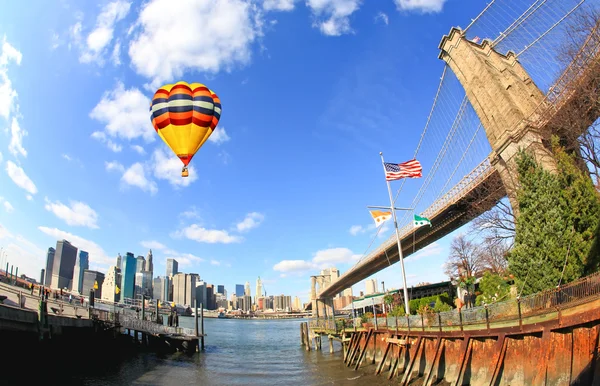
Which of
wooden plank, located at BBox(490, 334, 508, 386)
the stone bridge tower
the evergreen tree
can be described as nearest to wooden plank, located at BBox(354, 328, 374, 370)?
the evergreen tree

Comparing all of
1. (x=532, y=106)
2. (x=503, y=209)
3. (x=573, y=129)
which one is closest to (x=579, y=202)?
(x=573, y=129)

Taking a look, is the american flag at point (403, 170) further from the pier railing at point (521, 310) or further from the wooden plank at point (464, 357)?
the wooden plank at point (464, 357)

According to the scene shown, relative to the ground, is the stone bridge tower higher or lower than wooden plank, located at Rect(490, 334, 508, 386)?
higher

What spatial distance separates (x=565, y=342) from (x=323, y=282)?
116m

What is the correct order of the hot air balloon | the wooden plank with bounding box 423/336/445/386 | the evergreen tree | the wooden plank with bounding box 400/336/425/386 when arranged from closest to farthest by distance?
1. the wooden plank with bounding box 423/336/445/386
2. the evergreen tree
3. the wooden plank with bounding box 400/336/425/386
4. the hot air balloon

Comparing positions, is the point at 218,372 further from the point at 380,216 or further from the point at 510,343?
the point at 510,343

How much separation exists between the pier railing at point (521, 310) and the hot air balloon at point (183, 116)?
54.1 ft

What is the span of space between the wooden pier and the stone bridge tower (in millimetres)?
10989

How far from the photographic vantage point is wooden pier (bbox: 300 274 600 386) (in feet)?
30.3

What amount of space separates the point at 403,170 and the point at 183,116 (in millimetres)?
14436

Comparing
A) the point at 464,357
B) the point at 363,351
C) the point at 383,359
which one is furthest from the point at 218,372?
the point at 464,357

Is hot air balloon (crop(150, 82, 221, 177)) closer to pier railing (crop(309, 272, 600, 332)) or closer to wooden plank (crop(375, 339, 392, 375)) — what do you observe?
wooden plank (crop(375, 339, 392, 375))

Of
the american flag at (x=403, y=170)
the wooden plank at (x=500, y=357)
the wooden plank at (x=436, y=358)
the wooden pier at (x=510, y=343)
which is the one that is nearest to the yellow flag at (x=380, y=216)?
the american flag at (x=403, y=170)

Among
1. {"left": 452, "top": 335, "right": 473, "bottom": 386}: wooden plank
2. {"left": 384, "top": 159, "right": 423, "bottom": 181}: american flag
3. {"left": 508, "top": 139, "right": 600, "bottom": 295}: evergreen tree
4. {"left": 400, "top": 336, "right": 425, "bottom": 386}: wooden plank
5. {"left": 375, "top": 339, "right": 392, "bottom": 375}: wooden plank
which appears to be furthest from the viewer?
{"left": 384, "top": 159, "right": 423, "bottom": 181}: american flag
